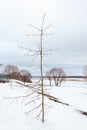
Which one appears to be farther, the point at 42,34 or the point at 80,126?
the point at 80,126

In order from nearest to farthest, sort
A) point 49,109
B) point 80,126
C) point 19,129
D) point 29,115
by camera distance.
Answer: point 19,129 → point 80,126 → point 29,115 → point 49,109

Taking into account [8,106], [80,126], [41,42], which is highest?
[41,42]

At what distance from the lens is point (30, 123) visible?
1101 centimetres

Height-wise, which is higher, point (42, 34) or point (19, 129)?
point (42, 34)

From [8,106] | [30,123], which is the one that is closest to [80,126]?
[30,123]

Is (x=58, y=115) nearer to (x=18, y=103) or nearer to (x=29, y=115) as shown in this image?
(x=29, y=115)

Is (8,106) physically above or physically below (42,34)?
below

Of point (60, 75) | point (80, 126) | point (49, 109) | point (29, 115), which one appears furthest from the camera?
Result: point (60, 75)

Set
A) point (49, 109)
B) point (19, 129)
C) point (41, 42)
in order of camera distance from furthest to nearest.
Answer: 1. point (49, 109)
2. point (41, 42)
3. point (19, 129)

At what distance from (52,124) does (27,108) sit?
10.9 feet

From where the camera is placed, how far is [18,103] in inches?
616

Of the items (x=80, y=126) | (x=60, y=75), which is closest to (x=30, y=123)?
(x=80, y=126)

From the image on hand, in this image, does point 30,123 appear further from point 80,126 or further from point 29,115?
point 80,126

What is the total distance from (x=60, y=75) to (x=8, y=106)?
5009 cm
